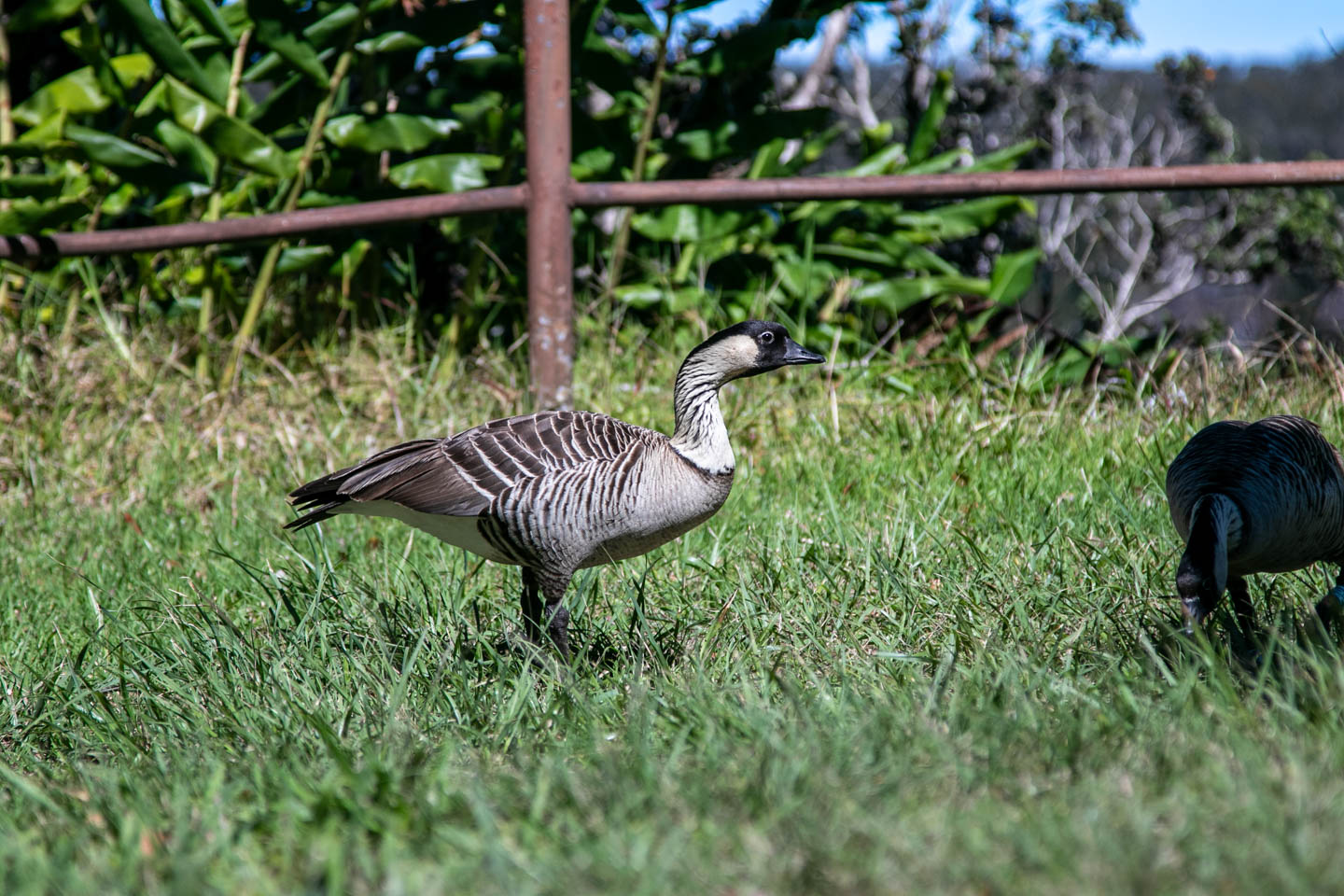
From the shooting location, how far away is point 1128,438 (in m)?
4.92

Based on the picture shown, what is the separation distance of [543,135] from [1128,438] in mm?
2672

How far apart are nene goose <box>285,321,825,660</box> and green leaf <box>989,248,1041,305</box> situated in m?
2.94

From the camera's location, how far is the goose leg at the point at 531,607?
3725 mm

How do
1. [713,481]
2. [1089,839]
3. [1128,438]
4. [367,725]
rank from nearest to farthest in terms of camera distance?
[1089,839], [367,725], [713,481], [1128,438]

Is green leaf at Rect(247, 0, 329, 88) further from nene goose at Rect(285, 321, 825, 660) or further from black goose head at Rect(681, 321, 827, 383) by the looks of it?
black goose head at Rect(681, 321, 827, 383)

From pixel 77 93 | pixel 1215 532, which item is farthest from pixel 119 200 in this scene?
pixel 1215 532

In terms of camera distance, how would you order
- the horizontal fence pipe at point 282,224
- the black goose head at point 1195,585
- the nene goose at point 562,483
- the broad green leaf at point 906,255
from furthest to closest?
the broad green leaf at point 906,255, the horizontal fence pipe at point 282,224, the nene goose at point 562,483, the black goose head at point 1195,585

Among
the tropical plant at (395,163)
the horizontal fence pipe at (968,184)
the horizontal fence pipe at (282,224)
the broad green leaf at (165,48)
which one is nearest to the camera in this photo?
the horizontal fence pipe at (968,184)

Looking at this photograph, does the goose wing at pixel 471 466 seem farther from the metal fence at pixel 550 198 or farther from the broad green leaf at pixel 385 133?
the broad green leaf at pixel 385 133

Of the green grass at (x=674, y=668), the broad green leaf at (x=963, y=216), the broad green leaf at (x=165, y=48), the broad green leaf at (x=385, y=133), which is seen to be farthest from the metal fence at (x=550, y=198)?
the broad green leaf at (x=963, y=216)

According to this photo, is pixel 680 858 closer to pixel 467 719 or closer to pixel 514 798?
pixel 514 798

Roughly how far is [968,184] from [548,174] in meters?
1.69

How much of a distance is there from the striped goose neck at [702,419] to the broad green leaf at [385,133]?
2.91 meters

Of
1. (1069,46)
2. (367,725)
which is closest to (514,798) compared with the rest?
(367,725)
